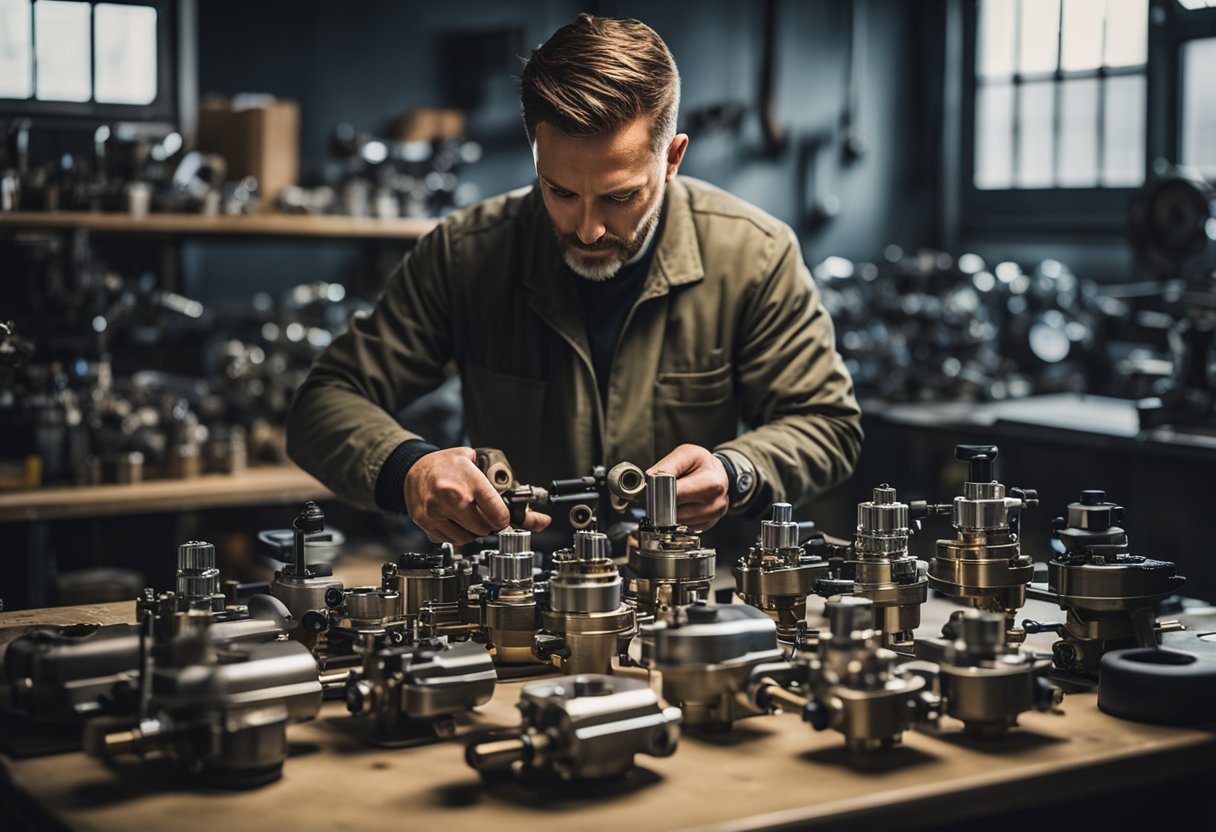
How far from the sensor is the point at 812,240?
645cm

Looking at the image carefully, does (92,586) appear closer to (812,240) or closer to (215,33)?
(215,33)

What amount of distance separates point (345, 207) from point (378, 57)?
807 mm

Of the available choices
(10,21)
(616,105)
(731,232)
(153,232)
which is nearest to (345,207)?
(153,232)

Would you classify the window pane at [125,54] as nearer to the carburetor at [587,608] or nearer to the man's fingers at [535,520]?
the man's fingers at [535,520]

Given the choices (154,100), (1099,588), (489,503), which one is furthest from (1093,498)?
(154,100)

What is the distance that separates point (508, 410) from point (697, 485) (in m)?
0.72

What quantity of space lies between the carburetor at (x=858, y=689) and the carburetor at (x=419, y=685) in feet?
1.16

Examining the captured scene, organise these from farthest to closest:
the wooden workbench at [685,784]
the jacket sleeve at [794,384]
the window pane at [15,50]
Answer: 1. the window pane at [15,50]
2. the jacket sleeve at [794,384]
3. the wooden workbench at [685,784]

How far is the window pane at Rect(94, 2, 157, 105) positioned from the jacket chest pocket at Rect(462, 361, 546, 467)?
2.37 m

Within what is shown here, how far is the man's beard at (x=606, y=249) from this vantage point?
2616mm

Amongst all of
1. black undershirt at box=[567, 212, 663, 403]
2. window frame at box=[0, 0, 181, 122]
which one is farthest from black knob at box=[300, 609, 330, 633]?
window frame at box=[0, 0, 181, 122]

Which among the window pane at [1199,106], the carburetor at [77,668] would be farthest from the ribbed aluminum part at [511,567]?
the window pane at [1199,106]

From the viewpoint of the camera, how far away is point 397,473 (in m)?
2.46

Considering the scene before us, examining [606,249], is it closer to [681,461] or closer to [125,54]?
[681,461]
